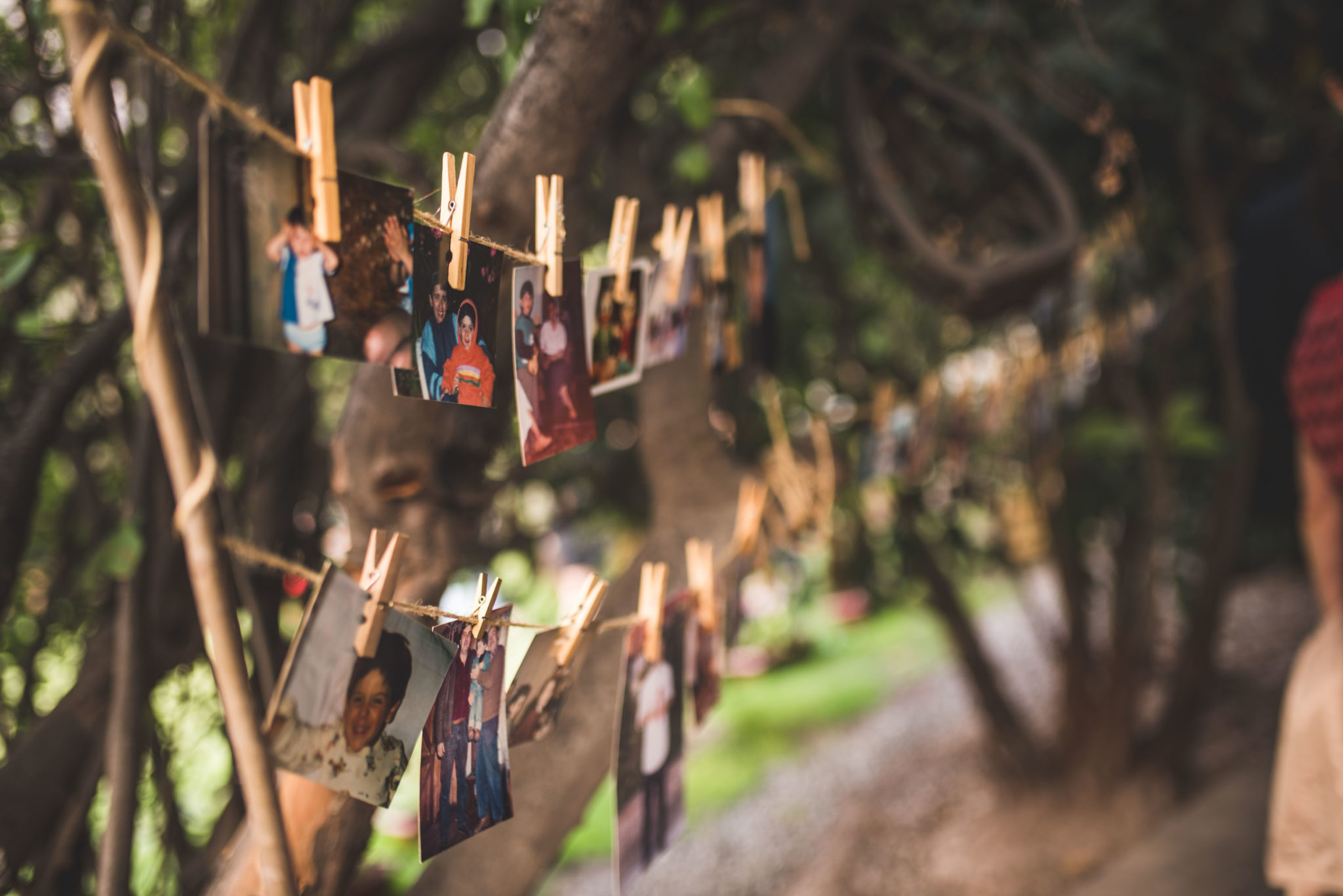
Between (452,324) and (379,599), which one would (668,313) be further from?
(379,599)

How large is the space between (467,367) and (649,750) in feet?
2.04

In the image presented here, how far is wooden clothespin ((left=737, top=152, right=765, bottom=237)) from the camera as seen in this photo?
1.52 metres

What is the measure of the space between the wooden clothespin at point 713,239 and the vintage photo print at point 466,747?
76 centimetres

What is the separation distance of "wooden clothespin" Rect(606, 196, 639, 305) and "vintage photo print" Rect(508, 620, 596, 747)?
449 millimetres

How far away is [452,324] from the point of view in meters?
0.83

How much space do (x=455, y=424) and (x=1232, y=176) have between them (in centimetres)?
323

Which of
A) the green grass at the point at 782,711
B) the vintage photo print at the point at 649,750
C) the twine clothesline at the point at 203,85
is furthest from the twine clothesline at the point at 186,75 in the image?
the green grass at the point at 782,711

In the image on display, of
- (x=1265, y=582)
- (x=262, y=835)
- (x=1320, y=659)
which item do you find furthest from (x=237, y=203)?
(x=1265, y=582)

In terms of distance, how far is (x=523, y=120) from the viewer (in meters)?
1.16

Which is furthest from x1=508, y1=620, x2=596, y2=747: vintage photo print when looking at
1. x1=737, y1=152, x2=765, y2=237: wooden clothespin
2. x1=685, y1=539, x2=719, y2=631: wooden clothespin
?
x1=737, y1=152, x2=765, y2=237: wooden clothespin

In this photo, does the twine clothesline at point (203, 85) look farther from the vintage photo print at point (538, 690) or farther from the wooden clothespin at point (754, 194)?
the wooden clothespin at point (754, 194)

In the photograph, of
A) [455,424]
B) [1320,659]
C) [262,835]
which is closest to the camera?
[262,835]

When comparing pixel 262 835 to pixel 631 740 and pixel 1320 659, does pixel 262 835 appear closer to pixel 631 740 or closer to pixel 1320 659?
pixel 631 740

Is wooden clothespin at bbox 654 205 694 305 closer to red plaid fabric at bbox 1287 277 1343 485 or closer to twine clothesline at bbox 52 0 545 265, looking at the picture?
twine clothesline at bbox 52 0 545 265
